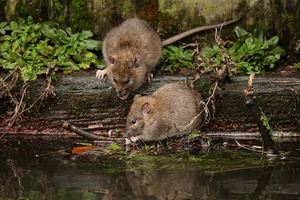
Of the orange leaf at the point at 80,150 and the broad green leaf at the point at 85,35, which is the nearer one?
the orange leaf at the point at 80,150

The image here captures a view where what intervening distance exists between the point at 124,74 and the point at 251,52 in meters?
2.03

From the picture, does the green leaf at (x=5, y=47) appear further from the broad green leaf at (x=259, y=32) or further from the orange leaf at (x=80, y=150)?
the broad green leaf at (x=259, y=32)

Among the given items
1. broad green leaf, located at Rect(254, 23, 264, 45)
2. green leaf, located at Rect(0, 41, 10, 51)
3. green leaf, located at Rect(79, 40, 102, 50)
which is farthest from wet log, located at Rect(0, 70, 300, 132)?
broad green leaf, located at Rect(254, 23, 264, 45)

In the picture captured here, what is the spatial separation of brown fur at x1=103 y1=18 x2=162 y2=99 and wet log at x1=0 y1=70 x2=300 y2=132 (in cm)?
18

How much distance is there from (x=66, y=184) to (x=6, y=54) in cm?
350

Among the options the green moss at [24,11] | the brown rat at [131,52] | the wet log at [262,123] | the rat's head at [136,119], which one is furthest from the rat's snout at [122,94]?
the green moss at [24,11]

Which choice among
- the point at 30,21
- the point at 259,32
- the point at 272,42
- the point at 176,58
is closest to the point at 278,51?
the point at 272,42

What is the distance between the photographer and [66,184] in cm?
398

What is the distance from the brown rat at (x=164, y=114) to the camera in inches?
229

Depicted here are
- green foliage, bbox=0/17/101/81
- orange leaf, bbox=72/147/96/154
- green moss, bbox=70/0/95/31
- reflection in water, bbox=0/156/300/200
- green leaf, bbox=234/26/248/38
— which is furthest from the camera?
green moss, bbox=70/0/95/31

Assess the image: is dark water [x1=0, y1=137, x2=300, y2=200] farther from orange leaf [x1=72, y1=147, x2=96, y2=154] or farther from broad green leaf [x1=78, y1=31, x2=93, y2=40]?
broad green leaf [x1=78, y1=31, x2=93, y2=40]

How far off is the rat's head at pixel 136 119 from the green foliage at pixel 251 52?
1560 mm

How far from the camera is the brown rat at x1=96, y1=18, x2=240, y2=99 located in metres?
6.41

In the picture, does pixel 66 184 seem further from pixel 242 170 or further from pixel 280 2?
pixel 280 2
